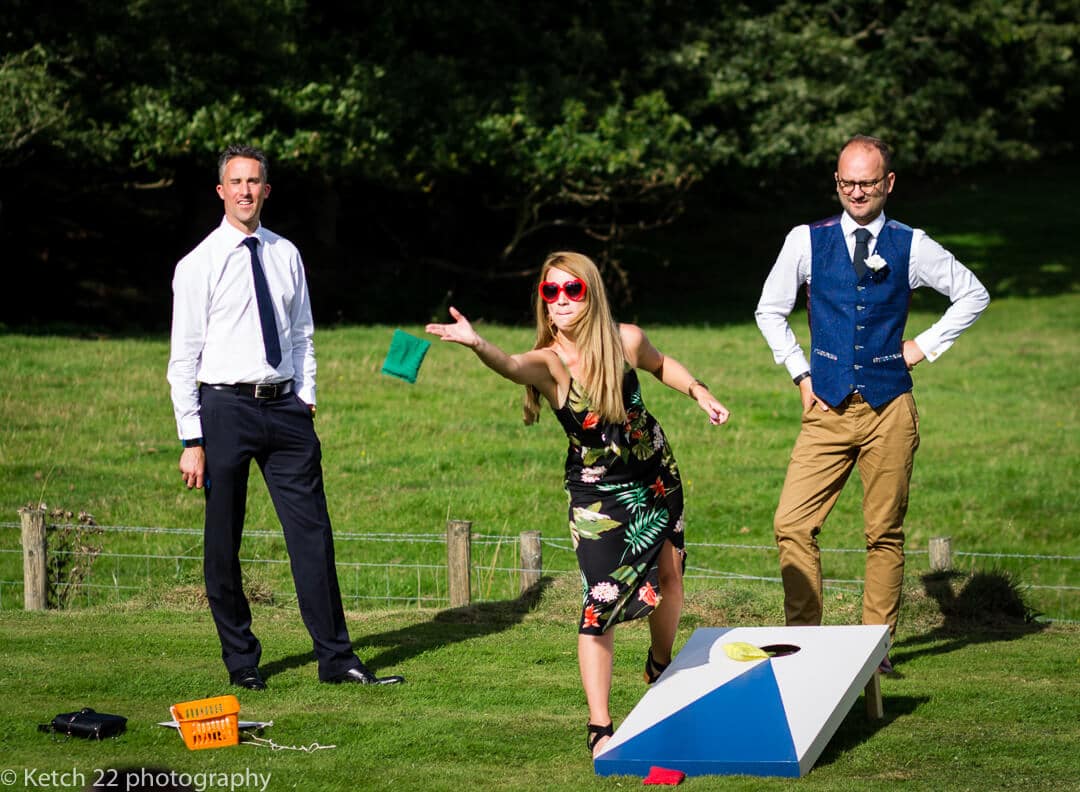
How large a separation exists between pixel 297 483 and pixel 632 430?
190 centimetres

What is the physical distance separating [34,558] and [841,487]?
570cm

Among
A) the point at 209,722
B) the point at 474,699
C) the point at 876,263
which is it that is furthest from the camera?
the point at 876,263

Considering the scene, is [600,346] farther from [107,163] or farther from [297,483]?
[107,163]

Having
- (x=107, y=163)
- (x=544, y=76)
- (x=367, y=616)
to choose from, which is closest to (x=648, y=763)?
(x=367, y=616)

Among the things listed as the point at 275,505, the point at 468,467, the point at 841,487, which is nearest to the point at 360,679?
the point at 275,505

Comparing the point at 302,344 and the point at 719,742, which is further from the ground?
the point at 302,344

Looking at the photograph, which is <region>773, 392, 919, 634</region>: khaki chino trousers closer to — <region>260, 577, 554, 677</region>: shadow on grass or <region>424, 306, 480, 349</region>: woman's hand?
<region>260, 577, 554, 677</region>: shadow on grass

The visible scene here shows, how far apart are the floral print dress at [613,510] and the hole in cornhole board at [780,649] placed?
601 mm

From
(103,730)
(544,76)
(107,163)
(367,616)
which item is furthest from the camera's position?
(544,76)

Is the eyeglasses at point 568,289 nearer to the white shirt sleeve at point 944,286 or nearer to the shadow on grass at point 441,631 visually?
the white shirt sleeve at point 944,286

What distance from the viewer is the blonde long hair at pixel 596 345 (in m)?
6.13

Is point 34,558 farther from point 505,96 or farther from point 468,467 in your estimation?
point 505,96

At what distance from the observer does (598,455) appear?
6.21m

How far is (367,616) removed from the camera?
9.30m
